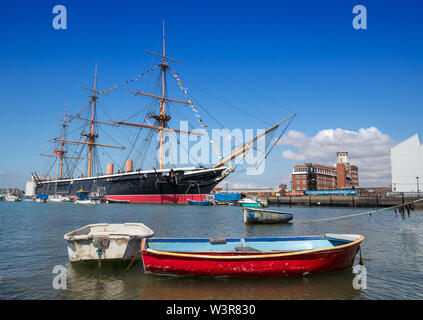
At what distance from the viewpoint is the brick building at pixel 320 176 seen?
110125mm

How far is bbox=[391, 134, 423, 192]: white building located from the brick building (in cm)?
2670

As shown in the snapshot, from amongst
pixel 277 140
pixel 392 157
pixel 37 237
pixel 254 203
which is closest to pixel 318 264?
pixel 37 237

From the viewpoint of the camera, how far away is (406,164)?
8812 centimetres

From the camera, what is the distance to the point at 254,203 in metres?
58.1

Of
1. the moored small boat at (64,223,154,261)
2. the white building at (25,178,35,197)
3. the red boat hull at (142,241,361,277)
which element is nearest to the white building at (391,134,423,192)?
the red boat hull at (142,241,361,277)

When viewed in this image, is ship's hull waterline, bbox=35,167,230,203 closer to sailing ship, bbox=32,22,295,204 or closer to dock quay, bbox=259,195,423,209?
sailing ship, bbox=32,22,295,204

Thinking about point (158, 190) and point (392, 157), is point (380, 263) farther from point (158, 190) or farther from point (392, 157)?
point (392, 157)

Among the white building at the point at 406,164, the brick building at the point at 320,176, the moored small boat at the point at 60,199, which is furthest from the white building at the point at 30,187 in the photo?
the white building at the point at 406,164

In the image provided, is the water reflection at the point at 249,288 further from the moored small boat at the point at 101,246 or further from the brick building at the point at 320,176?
the brick building at the point at 320,176

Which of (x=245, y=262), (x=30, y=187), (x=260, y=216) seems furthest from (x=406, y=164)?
(x=30, y=187)

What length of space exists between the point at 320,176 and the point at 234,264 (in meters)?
133

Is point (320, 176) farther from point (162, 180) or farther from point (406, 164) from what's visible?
point (162, 180)

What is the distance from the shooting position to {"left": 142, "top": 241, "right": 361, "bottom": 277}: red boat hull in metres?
8.95
